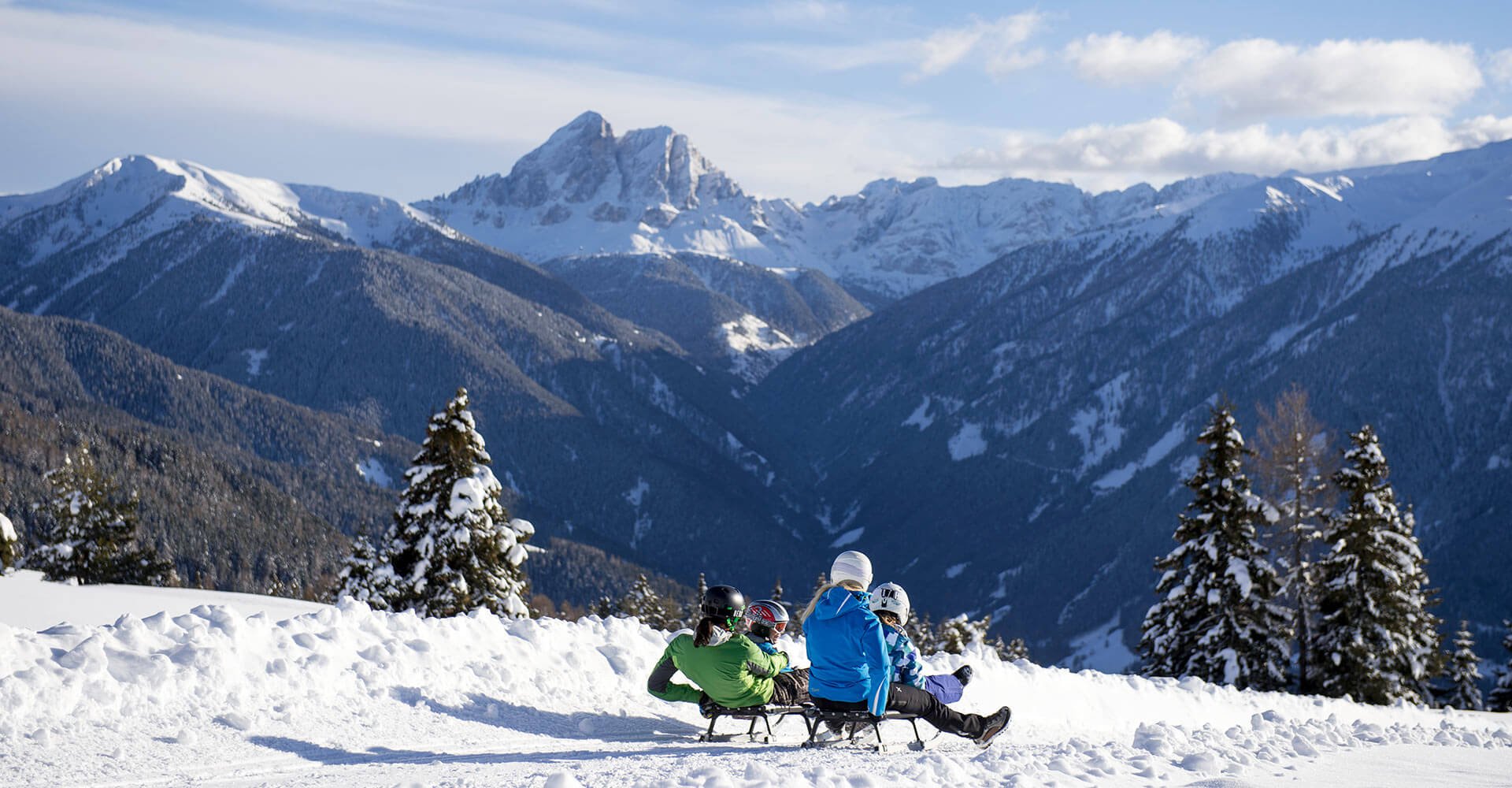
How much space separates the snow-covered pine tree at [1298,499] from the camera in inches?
1196

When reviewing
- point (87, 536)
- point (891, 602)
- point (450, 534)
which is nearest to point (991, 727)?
point (891, 602)

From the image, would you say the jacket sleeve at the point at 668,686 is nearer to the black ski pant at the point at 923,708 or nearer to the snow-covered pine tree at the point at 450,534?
the black ski pant at the point at 923,708

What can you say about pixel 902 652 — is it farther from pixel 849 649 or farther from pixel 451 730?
pixel 451 730

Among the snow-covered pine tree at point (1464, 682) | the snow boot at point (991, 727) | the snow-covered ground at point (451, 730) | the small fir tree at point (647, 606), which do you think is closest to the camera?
the snow-covered ground at point (451, 730)

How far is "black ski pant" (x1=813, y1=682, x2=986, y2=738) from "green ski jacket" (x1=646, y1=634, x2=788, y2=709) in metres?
0.55

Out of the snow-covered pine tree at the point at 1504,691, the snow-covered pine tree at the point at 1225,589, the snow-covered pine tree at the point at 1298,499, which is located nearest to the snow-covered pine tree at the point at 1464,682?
the snow-covered pine tree at the point at 1504,691

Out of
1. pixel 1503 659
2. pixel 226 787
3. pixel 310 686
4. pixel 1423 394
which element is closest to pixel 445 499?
pixel 310 686

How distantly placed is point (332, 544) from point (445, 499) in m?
105

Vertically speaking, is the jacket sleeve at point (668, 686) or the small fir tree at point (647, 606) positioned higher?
the jacket sleeve at point (668, 686)

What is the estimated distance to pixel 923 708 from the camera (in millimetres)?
10547

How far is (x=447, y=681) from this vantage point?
11250 millimetres

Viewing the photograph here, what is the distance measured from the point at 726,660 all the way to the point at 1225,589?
23.0 metres

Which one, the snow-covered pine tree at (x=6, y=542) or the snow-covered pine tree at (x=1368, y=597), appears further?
the snow-covered pine tree at (x=1368, y=597)

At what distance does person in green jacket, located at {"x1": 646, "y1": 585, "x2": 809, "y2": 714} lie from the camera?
10.5 m
